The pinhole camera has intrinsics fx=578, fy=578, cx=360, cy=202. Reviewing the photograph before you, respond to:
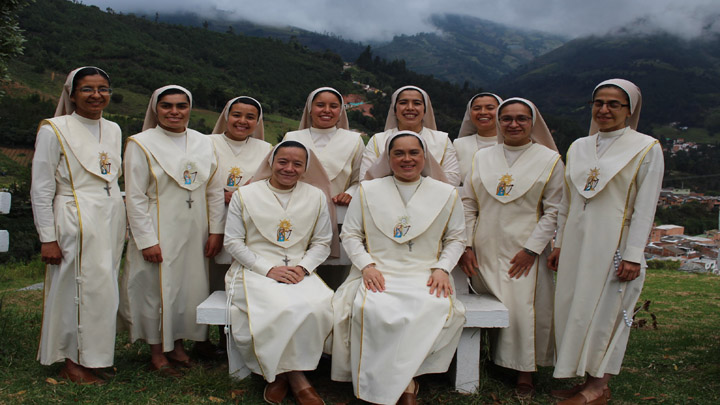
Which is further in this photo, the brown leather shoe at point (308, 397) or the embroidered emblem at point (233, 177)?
the embroidered emblem at point (233, 177)

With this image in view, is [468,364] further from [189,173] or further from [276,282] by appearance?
[189,173]

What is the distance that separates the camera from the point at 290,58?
263 ft

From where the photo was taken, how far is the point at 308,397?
3.67 metres

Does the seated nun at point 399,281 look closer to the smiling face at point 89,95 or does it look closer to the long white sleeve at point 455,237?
the long white sleeve at point 455,237

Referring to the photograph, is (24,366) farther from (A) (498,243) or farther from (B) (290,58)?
(B) (290,58)

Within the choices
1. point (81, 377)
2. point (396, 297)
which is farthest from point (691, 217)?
point (81, 377)

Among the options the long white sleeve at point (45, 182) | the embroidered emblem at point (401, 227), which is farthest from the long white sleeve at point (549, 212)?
the long white sleeve at point (45, 182)

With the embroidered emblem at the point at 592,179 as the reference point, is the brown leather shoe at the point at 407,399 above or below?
below

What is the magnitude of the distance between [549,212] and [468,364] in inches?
48.1

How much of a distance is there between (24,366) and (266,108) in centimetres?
5534

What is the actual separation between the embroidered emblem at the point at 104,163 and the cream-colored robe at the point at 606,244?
324cm

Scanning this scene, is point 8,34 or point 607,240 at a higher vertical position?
point 8,34

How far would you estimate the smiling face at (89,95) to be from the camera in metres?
4.04

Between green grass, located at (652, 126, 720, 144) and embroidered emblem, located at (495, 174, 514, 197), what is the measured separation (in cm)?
9603
